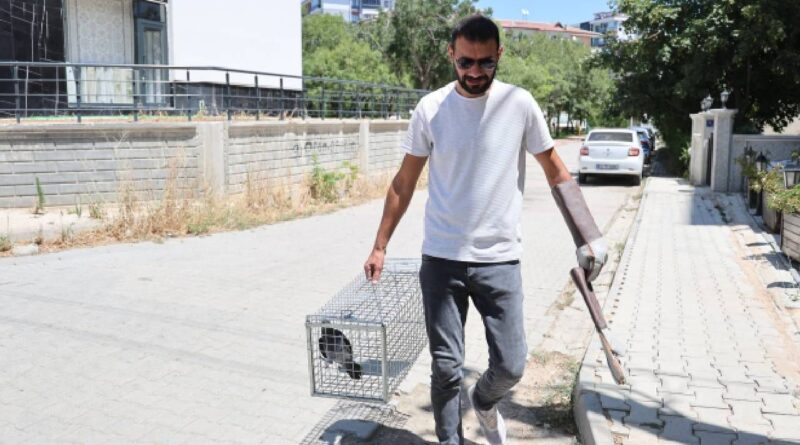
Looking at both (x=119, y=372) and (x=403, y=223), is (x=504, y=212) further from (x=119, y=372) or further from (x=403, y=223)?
(x=403, y=223)

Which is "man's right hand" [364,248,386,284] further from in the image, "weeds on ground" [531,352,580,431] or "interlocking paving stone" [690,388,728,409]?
"interlocking paving stone" [690,388,728,409]

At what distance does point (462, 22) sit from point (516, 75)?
163ft

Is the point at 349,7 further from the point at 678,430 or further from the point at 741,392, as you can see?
the point at 678,430

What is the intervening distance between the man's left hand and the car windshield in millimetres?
17988

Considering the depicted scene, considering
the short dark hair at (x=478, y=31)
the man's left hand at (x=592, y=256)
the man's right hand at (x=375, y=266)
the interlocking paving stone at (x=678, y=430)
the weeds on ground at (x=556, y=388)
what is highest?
the short dark hair at (x=478, y=31)

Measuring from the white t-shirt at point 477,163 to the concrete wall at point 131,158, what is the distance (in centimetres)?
831

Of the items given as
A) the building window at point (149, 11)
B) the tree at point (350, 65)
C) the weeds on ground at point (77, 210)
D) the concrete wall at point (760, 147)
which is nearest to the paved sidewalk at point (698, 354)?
the concrete wall at point (760, 147)

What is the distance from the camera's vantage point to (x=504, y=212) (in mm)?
3123

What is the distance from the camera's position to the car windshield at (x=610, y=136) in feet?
67.1

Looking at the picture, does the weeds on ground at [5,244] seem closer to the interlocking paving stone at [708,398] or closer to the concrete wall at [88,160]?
the concrete wall at [88,160]

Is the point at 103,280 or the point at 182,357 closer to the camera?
the point at 182,357

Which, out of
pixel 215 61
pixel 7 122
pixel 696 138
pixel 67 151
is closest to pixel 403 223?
pixel 67 151

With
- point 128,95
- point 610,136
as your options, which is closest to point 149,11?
point 128,95

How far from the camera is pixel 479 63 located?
3.02m
